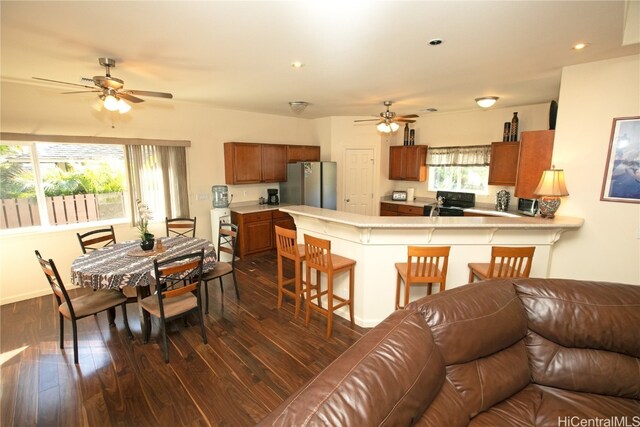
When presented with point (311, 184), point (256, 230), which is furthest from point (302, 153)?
point (256, 230)

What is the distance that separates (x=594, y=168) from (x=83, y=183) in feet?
20.8

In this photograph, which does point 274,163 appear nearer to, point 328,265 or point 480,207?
point 328,265

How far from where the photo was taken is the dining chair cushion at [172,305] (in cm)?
261

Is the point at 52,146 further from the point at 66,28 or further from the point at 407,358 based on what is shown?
the point at 407,358

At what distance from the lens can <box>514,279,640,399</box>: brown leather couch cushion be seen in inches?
63.4

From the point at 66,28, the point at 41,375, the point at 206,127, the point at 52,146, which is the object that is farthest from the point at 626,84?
the point at 52,146

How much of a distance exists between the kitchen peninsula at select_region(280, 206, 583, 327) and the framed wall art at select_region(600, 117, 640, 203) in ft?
1.37

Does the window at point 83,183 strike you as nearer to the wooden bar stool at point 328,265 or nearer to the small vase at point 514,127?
the wooden bar stool at point 328,265

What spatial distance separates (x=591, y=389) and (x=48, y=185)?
5.83 meters

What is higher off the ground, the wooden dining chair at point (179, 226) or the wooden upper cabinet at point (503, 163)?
the wooden upper cabinet at point (503, 163)

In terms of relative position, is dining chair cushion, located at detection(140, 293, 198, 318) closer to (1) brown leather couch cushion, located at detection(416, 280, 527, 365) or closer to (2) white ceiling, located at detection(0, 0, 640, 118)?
(1) brown leather couch cushion, located at detection(416, 280, 527, 365)

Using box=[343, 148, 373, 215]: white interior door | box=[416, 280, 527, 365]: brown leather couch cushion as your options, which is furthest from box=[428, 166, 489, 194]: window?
box=[416, 280, 527, 365]: brown leather couch cushion

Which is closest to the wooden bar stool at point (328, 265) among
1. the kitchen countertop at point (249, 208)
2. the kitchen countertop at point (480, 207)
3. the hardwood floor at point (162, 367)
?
the hardwood floor at point (162, 367)

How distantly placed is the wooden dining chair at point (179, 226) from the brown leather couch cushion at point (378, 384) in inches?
143
